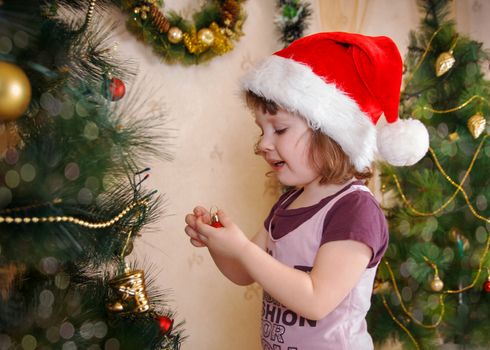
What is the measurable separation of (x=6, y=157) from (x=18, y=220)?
0.27 feet

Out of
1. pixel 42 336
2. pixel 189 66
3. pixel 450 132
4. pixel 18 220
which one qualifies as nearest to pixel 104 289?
pixel 42 336

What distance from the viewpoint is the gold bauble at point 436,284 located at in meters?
1.64

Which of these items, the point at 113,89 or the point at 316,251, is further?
the point at 316,251

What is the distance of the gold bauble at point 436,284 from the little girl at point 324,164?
648 mm

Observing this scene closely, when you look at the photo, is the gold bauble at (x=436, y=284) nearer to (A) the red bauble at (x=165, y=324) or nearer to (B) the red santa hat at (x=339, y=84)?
(B) the red santa hat at (x=339, y=84)

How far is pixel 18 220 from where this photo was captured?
2.13ft

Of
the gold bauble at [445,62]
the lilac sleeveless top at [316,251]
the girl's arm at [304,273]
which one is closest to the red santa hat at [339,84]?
the lilac sleeveless top at [316,251]

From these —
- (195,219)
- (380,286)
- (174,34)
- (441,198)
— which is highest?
(174,34)

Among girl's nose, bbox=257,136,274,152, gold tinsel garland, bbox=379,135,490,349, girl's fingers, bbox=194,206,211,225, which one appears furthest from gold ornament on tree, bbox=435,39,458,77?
girl's fingers, bbox=194,206,211,225

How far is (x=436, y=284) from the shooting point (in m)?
1.65

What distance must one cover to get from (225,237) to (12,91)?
0.45 metres

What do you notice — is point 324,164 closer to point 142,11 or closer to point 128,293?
point 128,293

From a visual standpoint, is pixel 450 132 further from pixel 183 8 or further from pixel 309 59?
pixel 183 8

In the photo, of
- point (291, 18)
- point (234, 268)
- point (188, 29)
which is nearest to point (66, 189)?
point (234, 268)
